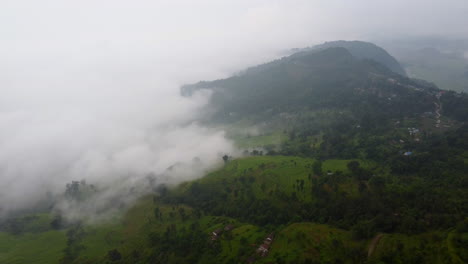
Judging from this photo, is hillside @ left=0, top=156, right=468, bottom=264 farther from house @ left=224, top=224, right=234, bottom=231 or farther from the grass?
the grass

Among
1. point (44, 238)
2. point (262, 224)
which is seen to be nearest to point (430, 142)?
point (262, 224)

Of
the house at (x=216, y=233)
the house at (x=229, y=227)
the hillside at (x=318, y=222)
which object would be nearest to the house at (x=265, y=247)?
the hillside at (x=318, y=222)

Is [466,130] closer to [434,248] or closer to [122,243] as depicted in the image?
[434,248]

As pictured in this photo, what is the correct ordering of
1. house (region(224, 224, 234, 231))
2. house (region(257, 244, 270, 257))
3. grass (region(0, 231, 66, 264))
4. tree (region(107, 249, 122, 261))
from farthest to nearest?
grass (region(0, 231, 66, 264)) → tree (region(107, 249, 122, 261)) → house (region(224, 224, 234, 231)) → house (region(257, 244, 270, 257))

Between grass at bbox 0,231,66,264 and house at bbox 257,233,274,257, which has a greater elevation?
house at bbox 257,233,274,257

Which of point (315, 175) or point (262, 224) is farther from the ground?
point (315, 175)

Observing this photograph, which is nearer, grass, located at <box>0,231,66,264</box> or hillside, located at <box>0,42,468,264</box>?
hillside, located at <box>0,42,468,264</box>

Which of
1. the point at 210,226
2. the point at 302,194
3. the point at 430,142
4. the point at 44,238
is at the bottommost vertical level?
the point at 44,238

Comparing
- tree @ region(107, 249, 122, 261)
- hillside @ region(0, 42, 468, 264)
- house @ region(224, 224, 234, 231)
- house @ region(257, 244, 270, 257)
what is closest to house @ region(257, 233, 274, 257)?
house @ region(257, 244, 270, 257)

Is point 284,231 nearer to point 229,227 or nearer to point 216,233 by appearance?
point 229,227

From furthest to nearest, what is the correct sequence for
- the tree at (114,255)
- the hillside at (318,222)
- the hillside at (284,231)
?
1. the tree at (114,255)
2. the hillside at (318,222)
3. the hillside at (284,231)

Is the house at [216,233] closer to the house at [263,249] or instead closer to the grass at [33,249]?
the house at [263,249]
